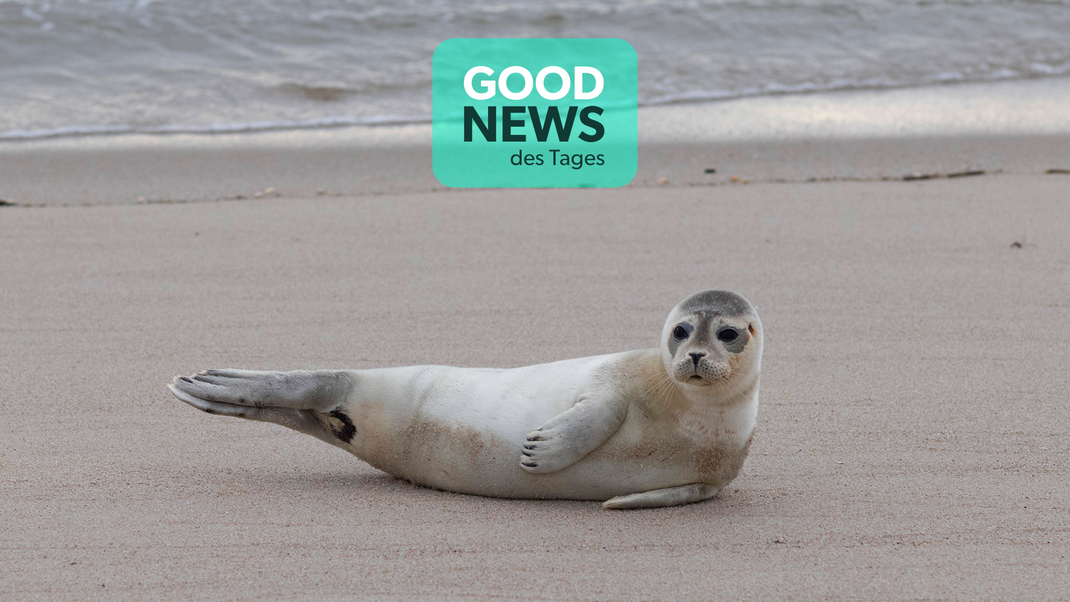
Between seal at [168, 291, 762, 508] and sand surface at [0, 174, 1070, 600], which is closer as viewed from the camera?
sand surface at [0, 174, 1070, 600]

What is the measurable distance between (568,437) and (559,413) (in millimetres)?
141

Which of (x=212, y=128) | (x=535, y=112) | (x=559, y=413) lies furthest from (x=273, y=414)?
(x=212, y=128)

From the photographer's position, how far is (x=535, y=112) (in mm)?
9172

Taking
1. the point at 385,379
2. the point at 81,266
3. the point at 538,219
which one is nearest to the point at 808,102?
the point at 538,219

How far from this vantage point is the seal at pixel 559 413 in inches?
110

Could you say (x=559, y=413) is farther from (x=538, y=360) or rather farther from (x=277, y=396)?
(x=538, y=360)

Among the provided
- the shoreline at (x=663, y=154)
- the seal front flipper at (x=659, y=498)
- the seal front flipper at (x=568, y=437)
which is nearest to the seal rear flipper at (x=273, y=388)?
the seal front flipper at (x=568, y=437)

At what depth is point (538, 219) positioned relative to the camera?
6.07 m

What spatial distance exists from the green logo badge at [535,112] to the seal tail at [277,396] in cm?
392

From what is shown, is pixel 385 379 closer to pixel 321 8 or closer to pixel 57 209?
pixel 57 209

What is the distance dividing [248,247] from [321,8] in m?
8.74

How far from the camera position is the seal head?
266 cm

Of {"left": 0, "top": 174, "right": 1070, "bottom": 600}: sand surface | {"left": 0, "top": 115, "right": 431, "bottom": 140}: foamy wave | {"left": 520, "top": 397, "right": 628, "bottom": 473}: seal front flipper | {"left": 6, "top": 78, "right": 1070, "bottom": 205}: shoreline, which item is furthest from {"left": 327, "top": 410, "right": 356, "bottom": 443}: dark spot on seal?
{"left": 0, "top": 115, "right": 431, "bottom": 140}: foamy wave

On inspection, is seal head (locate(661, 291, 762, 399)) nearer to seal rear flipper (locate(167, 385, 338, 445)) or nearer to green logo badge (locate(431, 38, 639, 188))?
seal rear flipper (locate(167, 385, 338, 445))
